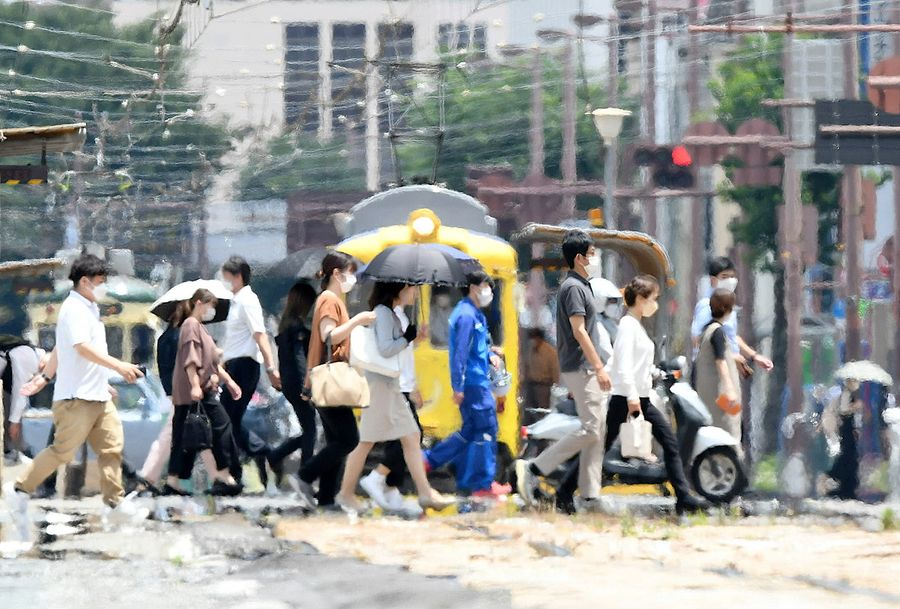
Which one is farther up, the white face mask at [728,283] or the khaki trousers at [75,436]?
the white face mask at [728,283]

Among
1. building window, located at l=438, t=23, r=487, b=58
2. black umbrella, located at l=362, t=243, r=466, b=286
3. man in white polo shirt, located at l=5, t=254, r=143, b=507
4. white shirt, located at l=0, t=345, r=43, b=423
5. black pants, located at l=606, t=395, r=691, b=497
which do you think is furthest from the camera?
building window, located at l=438, t=23, r=487, b=58

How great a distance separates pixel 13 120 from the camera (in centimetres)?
5825

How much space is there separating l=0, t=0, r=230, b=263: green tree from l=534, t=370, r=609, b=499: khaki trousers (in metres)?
36.9

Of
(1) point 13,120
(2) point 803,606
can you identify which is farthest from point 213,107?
(2) point 803,606

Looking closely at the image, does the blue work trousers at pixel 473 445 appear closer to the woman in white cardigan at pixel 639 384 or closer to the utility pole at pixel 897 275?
the woman in white cardigan at pixel 639 384

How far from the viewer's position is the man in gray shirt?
559 inches

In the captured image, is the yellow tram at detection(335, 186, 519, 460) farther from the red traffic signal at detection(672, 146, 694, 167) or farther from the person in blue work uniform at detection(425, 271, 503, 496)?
the red traffic signal at detection(672, 146, 694, 167)

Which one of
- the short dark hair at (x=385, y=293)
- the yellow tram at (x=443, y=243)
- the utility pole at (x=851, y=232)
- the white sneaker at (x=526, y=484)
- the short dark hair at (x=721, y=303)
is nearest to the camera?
the short dark hair at (x=385, y=293)

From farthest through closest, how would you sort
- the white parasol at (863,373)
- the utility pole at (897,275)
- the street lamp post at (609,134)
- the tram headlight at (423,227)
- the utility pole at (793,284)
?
the utility pole at (793,284)
the utility pole at (897,275)
the street lamp post at (609,134)
the white parasol at (863,373)
the tram headlight at (423,227)

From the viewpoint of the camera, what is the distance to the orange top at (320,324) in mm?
14672

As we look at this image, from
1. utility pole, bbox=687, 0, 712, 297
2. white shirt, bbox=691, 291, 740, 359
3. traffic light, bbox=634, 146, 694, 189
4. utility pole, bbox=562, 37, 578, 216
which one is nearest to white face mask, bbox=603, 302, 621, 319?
white shirt, bbox=691, 291, 740, 359

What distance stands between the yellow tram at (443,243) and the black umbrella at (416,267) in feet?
5.01

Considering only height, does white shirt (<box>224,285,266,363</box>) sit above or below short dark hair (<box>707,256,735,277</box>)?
below

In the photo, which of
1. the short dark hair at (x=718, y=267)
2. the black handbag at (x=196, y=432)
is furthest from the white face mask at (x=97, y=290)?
the short dark hair at (x=718, y=267)
